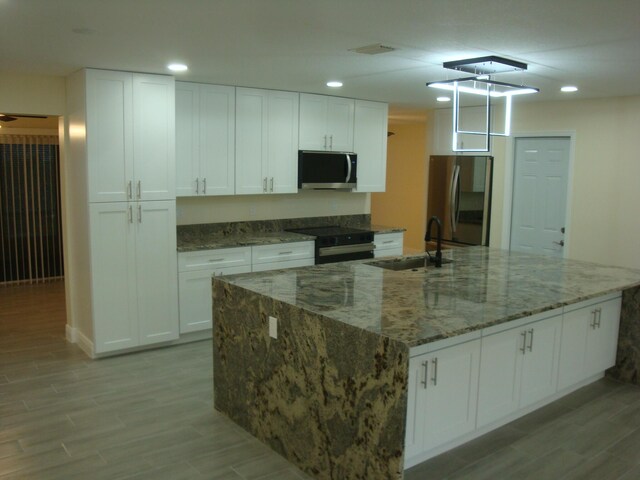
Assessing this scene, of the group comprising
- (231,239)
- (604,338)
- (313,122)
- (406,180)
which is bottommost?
(604,338)

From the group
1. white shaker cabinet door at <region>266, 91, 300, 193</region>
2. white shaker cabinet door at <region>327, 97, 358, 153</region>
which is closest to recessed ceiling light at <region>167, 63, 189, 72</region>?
white shaker cabinet door at <region>266, 91, 300, 193</region>

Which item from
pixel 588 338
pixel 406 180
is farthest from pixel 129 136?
pixel 406 180

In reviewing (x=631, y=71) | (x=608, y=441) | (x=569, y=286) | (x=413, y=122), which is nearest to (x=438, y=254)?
(x=569, y=286)

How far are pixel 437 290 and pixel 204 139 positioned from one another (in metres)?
2.92

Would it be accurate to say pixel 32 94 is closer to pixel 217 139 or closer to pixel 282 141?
pixel 217 139

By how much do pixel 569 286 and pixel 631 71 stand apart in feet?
5.98

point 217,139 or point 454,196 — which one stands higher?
point 217,139

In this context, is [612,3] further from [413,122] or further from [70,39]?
[413,122]

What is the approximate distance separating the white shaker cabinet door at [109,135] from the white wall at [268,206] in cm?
101

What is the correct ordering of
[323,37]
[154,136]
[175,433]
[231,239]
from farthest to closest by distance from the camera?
[231,239] → [154,136] → [175,433] → [323,37]

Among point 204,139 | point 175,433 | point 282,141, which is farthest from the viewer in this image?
point 282,141

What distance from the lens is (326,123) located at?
621 centimetres

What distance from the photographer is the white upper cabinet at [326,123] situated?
6.05 meters

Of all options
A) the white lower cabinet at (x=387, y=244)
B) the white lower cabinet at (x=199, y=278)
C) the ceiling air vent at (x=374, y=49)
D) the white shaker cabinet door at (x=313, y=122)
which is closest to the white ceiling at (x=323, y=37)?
the ceiling air vent at (x=374, y=49)
